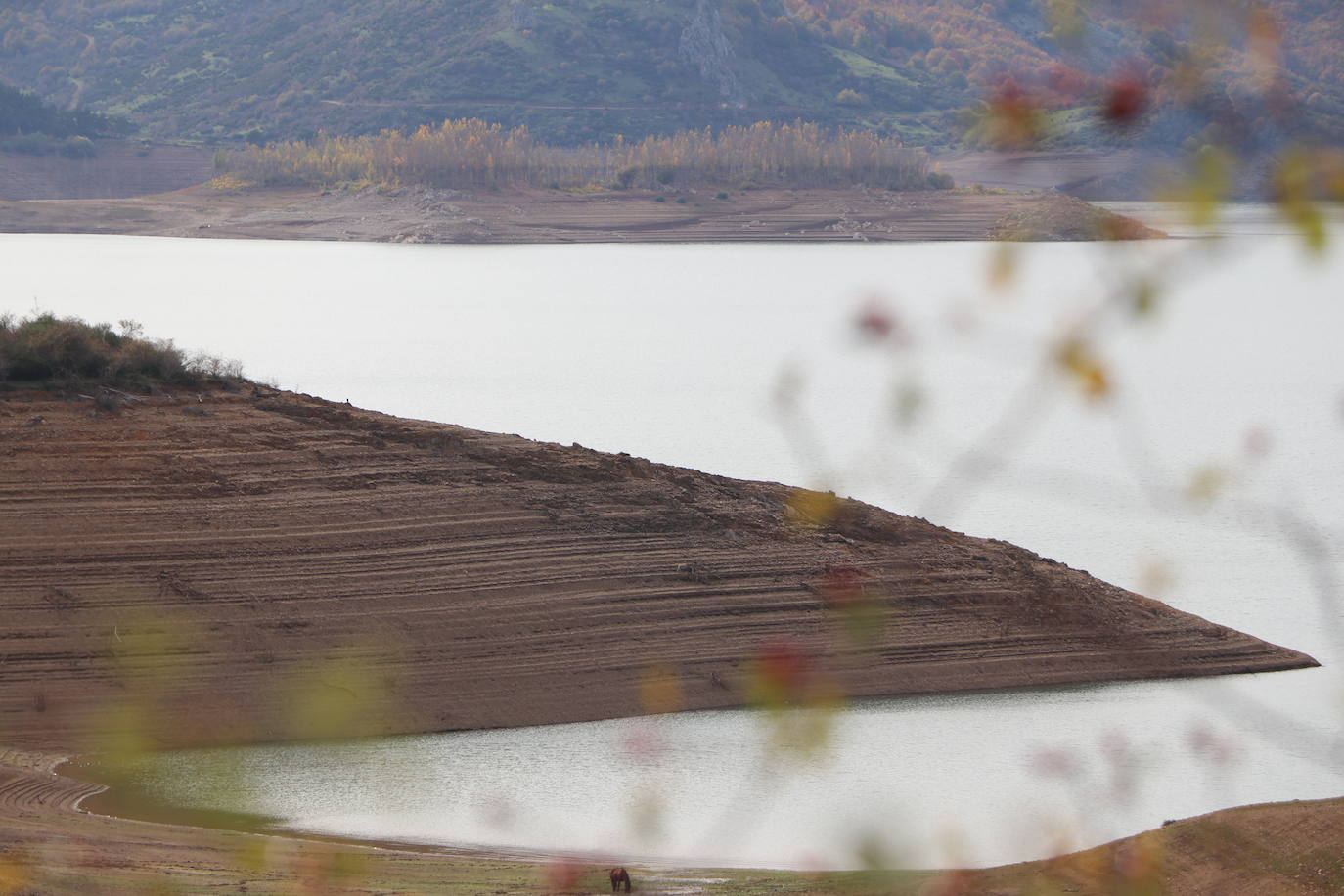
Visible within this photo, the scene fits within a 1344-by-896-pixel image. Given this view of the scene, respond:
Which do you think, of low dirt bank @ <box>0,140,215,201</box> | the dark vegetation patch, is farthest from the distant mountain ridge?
the dark vegetation patch

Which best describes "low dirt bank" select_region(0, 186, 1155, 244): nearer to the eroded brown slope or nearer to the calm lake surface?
the calm lake surface

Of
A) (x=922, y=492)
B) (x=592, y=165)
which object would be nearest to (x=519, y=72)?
(x=592, y=165)

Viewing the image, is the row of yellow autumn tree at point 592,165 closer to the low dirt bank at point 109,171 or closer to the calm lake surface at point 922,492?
the low dirt bank at point 109,171

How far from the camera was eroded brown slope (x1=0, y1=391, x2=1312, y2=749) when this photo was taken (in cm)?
1570

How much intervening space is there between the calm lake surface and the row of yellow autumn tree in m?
36.1

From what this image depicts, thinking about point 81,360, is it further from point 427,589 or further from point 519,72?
point 519,72

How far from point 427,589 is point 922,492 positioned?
9.72m

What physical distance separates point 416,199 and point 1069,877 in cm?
8504

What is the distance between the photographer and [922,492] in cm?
2473

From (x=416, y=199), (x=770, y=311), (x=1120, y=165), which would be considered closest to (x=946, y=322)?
(x=1120, y=165)

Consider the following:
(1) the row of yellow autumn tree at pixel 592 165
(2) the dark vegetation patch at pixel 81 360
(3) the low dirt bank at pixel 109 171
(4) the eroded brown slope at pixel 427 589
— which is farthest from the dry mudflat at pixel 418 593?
(3) the low dirt bank at pixel 109 171

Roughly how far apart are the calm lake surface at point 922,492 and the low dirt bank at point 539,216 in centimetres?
2995

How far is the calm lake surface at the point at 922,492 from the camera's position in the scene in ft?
9.77

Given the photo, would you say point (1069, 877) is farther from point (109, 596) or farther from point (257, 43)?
point (257, 43)
